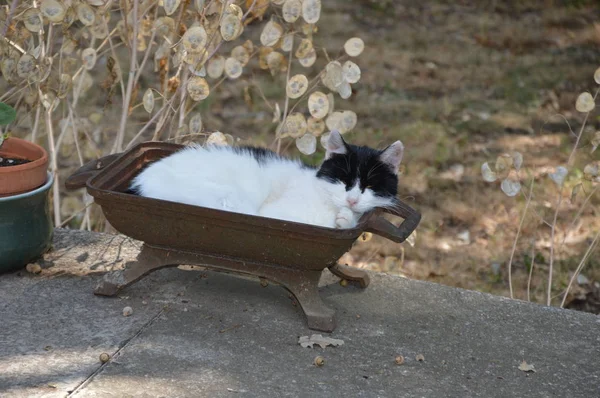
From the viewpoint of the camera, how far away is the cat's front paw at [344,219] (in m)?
2.67

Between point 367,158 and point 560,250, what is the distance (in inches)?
72.8

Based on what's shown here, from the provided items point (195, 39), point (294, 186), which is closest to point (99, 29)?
point (195, 39)

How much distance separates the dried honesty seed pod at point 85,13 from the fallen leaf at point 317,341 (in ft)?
4.63

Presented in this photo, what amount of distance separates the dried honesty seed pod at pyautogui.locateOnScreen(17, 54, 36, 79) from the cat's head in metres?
1.15

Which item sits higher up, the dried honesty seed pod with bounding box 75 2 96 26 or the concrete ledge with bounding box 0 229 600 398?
the dried honesty seed pod with bounding box 75 2 96 26

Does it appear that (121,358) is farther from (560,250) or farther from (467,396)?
(560,250)

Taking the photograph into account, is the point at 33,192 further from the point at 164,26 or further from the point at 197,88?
the point at 164,26

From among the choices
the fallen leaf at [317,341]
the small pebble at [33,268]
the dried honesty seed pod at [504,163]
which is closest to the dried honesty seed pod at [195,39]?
the small pebble at [33,268]

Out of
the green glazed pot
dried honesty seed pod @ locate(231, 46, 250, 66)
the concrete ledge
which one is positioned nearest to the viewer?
the concrete ledge

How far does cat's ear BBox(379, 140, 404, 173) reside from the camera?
105 inches

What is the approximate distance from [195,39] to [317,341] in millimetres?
1106

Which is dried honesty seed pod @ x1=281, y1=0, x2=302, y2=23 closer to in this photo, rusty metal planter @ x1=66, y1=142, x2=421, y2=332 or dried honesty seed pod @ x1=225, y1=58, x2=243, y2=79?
→ dried honesty seed pod @ x1=225, y1=58, x2=243, y2=79

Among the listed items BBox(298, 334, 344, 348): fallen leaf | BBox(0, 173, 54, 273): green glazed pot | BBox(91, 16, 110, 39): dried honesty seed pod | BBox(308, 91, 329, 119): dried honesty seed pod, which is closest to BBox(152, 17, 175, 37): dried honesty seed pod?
BBox(91, 16, 110, 39): dried honesty seed pod

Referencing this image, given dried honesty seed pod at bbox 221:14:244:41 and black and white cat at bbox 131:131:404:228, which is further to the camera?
dried honesty seed pod at bbox 221:14:244:41
